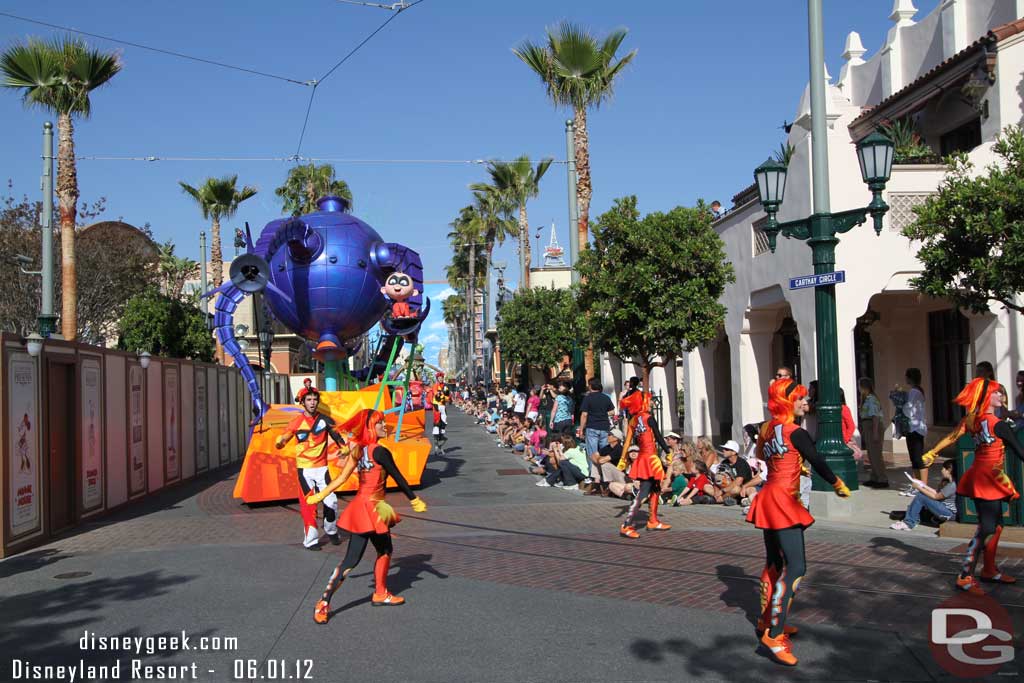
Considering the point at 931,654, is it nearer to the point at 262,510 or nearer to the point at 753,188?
the point at 262,510

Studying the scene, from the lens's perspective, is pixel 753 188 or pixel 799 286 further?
pixel 753 188

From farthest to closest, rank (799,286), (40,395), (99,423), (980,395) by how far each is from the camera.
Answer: (99,423) < (799,286) < (40,395) < (980,395)

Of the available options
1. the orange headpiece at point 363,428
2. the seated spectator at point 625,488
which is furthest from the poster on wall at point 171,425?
the orange headpiece at point 363,428

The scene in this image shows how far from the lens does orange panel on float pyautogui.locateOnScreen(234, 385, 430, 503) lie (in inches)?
545

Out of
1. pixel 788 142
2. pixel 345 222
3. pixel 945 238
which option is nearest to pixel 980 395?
pixel 945 238

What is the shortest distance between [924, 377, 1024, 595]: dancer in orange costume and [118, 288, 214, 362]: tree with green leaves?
2379 cm

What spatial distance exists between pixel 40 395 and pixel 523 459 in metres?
13.2

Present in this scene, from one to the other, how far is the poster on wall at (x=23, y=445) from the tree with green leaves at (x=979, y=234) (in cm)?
1061

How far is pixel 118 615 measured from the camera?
7.06 metres

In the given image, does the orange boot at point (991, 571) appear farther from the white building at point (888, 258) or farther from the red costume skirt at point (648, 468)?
the white building at point (888, 258)

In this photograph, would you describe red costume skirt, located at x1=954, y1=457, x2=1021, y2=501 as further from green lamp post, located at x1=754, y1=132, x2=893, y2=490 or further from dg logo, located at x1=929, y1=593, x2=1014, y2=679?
green lamp post, located at x1=754, y1=132, x2=893, y2=490

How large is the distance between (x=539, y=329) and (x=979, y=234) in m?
28.0

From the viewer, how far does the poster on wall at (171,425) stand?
16.7 meters

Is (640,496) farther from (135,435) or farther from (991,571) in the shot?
(135,435)
